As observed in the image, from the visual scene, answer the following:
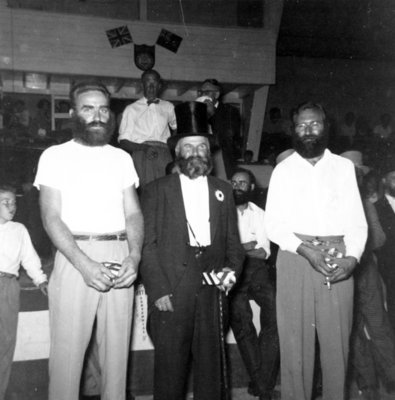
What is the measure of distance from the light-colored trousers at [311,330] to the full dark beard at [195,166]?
2.77 ft

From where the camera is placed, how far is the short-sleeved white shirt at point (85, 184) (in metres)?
3.17

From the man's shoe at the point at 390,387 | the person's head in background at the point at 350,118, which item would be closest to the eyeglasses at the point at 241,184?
the man's shoe at the point at 390,387

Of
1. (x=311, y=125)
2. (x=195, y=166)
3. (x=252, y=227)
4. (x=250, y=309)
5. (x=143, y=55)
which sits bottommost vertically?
(x=250, y=309)

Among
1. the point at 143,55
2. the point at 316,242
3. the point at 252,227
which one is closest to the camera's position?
the point at 316,242

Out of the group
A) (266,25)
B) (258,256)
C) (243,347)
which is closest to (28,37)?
(266,25)

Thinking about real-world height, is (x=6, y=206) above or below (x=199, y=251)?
above

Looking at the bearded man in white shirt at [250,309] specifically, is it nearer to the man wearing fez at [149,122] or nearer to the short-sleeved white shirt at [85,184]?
the man wearing fez at [149,122]

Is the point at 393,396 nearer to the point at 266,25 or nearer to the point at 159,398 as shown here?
the point at 159,398

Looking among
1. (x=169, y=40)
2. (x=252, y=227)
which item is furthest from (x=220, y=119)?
(x=169, y=40)

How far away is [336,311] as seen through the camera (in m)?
3.51

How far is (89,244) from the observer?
3.14 m

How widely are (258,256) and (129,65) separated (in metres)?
8.26

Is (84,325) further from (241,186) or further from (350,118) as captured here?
(350,118)

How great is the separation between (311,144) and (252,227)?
2047 millimetres
